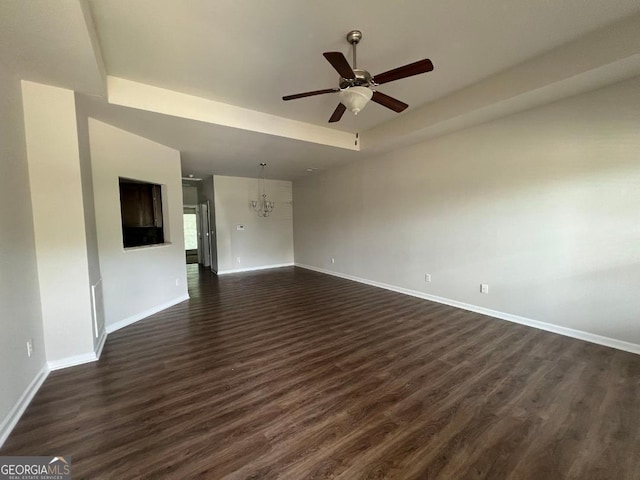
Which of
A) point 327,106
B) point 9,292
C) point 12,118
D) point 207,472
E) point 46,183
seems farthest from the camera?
point 327,106

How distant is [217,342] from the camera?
297cm

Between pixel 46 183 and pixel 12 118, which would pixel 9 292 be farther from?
pixel 12 118

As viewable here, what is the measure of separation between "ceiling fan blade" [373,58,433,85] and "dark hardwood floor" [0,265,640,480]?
253 cm

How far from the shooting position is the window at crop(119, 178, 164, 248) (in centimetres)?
394

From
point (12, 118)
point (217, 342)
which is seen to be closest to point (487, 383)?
point (217, 342)

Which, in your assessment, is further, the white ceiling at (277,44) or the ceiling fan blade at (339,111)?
the ceiling fan blade at (339,111)

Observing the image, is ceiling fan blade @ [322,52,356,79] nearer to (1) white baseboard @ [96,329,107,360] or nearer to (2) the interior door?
(1) white baseboard @ [96,329,107,360]

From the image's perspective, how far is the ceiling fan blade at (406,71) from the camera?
1.90 meters

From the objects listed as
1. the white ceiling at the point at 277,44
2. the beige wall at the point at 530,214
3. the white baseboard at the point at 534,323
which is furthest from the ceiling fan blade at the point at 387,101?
the white baseboard at the point at 534,323

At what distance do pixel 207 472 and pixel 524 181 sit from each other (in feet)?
14.0

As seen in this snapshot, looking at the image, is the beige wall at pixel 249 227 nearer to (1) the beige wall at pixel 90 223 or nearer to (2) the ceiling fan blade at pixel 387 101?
(1) the beige wall at pixel 90 223

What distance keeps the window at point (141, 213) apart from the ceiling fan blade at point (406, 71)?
3.68 m

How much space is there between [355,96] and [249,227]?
18.9 feet

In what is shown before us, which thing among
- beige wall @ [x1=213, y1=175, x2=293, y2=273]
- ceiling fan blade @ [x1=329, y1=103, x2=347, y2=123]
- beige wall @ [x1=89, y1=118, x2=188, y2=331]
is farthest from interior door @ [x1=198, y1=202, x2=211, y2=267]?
ceiling fan blade @ [x1=329, y1=103, x2=347, y2=123]
